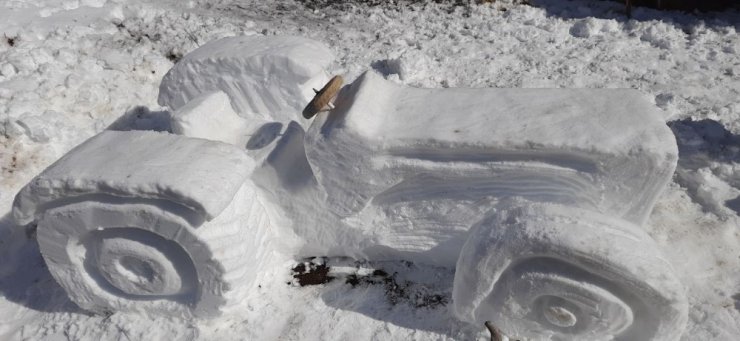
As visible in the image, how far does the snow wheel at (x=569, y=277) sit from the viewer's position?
2.55 metres

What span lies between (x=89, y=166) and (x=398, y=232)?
4.96 feet

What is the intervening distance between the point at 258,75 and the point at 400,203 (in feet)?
3.91

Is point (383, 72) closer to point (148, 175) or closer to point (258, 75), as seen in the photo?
point (258, 75)

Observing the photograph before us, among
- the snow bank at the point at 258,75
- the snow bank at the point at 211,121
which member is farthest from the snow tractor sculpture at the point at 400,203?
the snow bank at the point at 258,75

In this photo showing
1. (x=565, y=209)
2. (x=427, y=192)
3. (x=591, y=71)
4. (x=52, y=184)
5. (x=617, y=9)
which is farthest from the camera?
(x=617, y=9)

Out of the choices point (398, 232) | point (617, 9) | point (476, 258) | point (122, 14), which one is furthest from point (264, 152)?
point (617, 9)

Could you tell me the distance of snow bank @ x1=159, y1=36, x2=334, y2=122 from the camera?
3.71 meters

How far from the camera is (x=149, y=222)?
2922 millimetres

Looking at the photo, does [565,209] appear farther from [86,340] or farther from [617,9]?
[617,9]

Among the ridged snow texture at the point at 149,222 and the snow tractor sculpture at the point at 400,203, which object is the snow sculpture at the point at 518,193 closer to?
the snow tractor sculpture at the point at 400,203

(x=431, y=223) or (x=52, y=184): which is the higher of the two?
(x=52, y=184)

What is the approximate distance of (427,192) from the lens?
3.17 m

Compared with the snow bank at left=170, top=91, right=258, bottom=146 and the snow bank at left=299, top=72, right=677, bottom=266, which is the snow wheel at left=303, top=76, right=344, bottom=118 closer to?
the snow bank at left=299, top=72, right=677, bottom=266

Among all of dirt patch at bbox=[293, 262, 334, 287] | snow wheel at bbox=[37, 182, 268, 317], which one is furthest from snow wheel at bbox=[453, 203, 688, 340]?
snow wheel at bbox=[37, 182, 268, 317]
